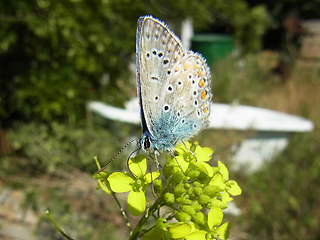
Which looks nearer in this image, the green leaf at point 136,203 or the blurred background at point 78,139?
the green leaf at point 136,203

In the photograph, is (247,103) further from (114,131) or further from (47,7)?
(47,7)

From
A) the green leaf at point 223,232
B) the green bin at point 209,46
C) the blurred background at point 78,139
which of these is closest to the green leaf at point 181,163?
the green leaf at point 223,232

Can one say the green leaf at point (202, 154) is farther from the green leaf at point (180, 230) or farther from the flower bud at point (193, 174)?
the green leaf at point (180, 230)

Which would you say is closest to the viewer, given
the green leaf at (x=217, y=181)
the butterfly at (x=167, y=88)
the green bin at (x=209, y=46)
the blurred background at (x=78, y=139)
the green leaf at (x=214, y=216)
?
the green leaf at (x=214, y=216)

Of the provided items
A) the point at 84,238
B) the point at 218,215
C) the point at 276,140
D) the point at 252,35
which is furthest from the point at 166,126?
the point at 252,35

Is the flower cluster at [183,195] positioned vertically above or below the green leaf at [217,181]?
below

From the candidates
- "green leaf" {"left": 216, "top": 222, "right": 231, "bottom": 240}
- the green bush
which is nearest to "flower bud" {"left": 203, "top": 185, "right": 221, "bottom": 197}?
"green leaf" {"left": 216, "top": 222, "right": 231, "bottom": 240}

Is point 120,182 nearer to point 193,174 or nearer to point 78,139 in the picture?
point 193,174
